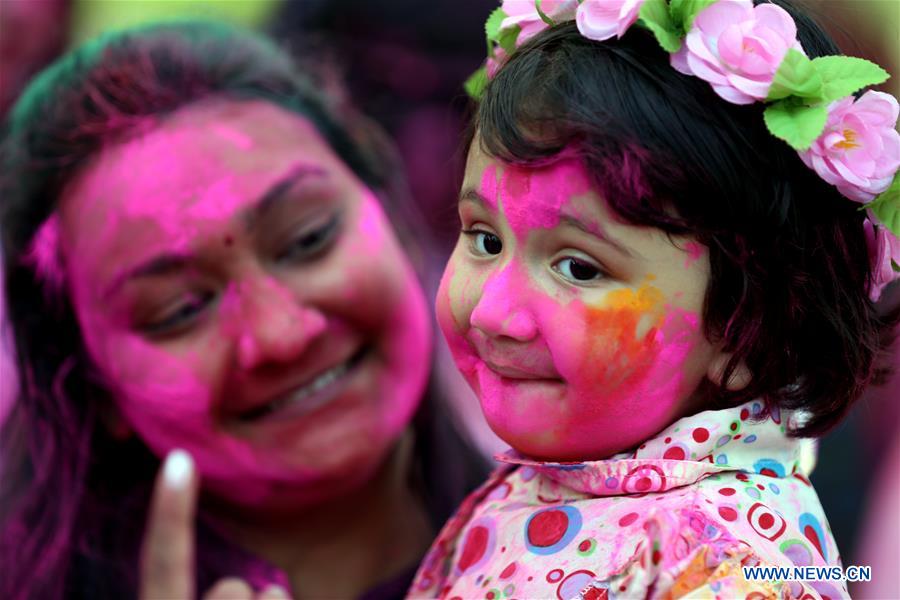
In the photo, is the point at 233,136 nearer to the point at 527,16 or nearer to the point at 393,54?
the point at 527,16

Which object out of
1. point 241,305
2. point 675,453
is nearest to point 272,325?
point 241,305

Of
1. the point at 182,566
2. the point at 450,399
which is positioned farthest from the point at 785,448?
the point at 450,399

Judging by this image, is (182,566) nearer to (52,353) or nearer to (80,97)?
(52,353)

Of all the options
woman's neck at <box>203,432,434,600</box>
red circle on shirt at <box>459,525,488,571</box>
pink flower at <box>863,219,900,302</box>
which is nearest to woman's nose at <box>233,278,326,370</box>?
woman's neck at <box>203,432,434,600</box>

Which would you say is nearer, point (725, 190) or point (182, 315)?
point (725, 190)

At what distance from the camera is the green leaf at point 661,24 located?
110 cm

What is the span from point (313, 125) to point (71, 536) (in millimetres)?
821

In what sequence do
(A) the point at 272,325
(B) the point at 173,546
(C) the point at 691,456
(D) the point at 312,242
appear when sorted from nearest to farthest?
(C) the point at 691,456 → (B) the point at 173,546 → (A) the point at 272,325 → (D) the point at 312,242

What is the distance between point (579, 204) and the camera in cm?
111

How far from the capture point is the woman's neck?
1.87 meters

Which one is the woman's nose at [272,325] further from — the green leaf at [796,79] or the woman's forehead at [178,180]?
the green leaf at [796,79]

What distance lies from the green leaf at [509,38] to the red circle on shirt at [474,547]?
0.57 m

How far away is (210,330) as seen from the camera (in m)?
1.72

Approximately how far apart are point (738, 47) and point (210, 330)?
964 millimetres
